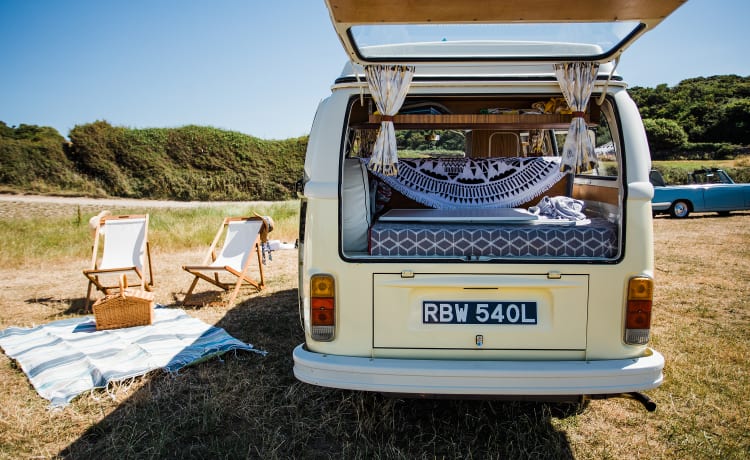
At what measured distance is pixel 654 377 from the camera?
2.58m

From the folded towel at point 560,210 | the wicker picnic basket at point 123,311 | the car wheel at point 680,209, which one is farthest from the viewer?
the car wheel at point 680,209

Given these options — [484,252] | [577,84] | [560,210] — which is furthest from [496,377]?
[577,84]

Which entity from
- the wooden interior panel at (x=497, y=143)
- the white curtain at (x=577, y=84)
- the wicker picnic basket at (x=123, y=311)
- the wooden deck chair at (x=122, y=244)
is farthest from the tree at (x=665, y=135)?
the wicker picnic basket at (x=123, y=311)

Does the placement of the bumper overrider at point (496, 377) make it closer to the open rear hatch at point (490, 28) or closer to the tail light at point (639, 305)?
the tail light at point (639, 305)

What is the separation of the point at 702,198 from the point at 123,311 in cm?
1436

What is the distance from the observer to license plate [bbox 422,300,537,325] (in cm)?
268

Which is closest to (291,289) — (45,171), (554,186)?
(554,186)

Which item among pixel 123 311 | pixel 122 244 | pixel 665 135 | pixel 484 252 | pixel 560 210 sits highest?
pixel 665 135

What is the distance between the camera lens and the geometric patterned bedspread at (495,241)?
9.23 feet

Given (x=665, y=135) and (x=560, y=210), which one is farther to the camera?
(x=665, y=135)

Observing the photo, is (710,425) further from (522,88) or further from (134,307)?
(134,307)

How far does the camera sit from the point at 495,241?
285cm

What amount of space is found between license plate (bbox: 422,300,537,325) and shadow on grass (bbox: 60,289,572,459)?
0.73m

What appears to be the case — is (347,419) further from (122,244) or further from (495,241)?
(122,244)
